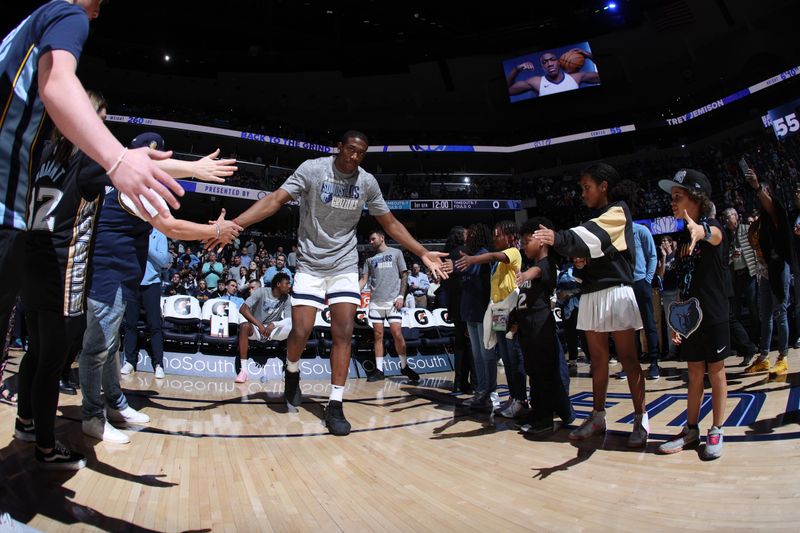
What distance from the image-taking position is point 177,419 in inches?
139

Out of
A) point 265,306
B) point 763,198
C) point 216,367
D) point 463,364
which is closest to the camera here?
point 763,198

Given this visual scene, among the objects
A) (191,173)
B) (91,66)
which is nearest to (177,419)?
(191,173)

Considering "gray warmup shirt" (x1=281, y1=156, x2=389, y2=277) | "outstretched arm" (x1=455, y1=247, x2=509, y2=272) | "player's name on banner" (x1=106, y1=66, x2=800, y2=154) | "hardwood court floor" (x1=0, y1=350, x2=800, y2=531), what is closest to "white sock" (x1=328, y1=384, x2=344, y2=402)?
"hardwood court floor" (x1=0, y1=350, x2=800, y2=531)

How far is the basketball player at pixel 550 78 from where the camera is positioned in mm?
23781

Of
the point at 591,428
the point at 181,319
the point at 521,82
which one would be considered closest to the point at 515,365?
the point at 591,428

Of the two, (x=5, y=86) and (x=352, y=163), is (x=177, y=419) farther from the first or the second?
(x=5, y=86)

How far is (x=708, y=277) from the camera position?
2.82 m

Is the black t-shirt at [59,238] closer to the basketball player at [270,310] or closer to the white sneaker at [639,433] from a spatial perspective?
the white sneaker at [639,433]

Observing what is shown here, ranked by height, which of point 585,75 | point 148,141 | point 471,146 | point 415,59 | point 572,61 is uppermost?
point 415,59

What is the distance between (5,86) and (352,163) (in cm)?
255

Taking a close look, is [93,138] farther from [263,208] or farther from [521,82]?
[521,82]

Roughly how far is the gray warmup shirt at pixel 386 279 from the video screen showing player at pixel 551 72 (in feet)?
68.2

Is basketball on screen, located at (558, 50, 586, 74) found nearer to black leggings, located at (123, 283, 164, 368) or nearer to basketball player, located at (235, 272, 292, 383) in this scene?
basketball player, located at (235, 272, 292, 383)

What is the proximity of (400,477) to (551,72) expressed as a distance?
25.4 metres
